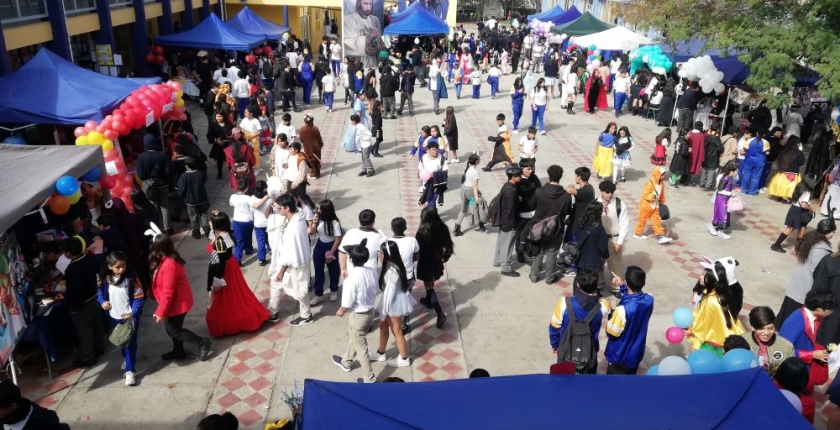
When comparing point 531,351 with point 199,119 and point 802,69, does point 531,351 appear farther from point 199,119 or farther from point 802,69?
point 199,119

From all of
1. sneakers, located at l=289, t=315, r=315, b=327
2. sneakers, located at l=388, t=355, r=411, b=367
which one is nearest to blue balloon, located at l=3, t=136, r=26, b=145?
sneakers, located at l=289, t=315, r=315, b=327

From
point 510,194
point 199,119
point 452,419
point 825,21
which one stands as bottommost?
point 199,119

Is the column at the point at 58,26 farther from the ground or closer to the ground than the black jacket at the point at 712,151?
farther from the ground

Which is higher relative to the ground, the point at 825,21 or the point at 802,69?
the point at 825,21

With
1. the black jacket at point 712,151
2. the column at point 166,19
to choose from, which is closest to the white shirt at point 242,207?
the black jacket at point 712,151

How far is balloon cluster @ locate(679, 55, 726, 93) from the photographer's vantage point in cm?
1471

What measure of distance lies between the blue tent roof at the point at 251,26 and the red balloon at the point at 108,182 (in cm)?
1391

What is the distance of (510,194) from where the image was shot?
8086 mm

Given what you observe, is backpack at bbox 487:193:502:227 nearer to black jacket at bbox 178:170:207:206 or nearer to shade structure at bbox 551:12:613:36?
black jacket at bbox 178:170:207:206

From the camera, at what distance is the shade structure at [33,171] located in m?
5.89

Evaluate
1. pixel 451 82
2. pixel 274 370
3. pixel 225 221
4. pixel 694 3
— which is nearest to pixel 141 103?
pixel 225 221

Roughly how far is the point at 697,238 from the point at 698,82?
7.15 metres

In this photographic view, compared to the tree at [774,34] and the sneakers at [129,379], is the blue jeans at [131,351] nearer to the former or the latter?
the sneakers at [129,379]

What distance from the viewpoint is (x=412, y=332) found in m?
7.28
